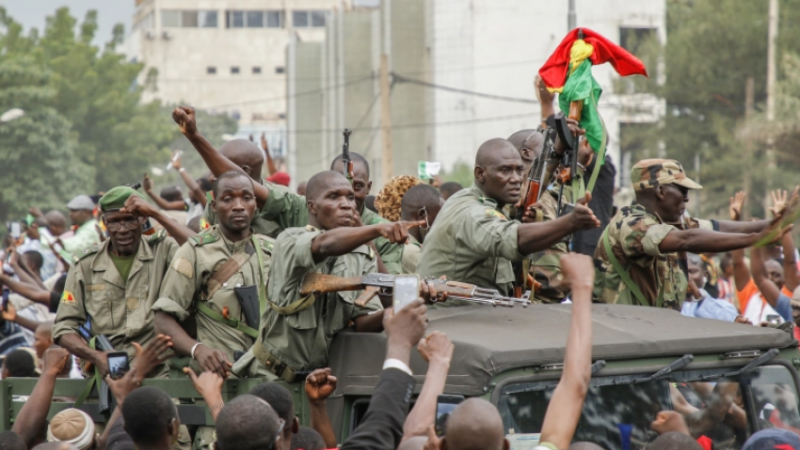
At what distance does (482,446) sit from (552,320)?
4.56 ft

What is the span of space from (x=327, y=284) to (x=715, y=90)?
27107 millimetres

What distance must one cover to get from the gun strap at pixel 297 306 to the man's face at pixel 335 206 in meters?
0.46

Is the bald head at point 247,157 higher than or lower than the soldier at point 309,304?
higher

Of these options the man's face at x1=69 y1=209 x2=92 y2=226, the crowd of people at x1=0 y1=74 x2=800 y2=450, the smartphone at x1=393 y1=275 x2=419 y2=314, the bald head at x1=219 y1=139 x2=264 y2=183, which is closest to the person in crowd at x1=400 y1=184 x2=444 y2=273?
the crowd of people at x1=0 y1=74 x2=800 y2=450

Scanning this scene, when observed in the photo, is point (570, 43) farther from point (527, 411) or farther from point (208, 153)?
point (527, 411)

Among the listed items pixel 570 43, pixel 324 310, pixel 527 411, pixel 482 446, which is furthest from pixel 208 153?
pixel 482 446

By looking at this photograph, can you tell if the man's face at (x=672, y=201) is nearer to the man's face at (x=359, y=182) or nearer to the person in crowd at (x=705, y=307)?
the man's face at (x=359, y=182)

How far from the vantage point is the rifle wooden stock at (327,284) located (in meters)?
5.12

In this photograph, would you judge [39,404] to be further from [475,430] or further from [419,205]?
[419,205]

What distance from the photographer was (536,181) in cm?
618

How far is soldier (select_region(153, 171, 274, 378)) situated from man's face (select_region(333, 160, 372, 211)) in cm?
114

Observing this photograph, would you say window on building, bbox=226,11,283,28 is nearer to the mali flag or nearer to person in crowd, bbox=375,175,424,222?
person in crowd, bbox=375,175,424,222

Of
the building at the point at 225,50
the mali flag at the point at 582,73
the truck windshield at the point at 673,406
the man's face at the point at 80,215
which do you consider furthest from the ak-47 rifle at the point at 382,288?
the building at the point at 225,50

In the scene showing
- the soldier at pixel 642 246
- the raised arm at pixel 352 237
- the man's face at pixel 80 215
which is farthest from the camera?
the man's face at pixel 80 215
